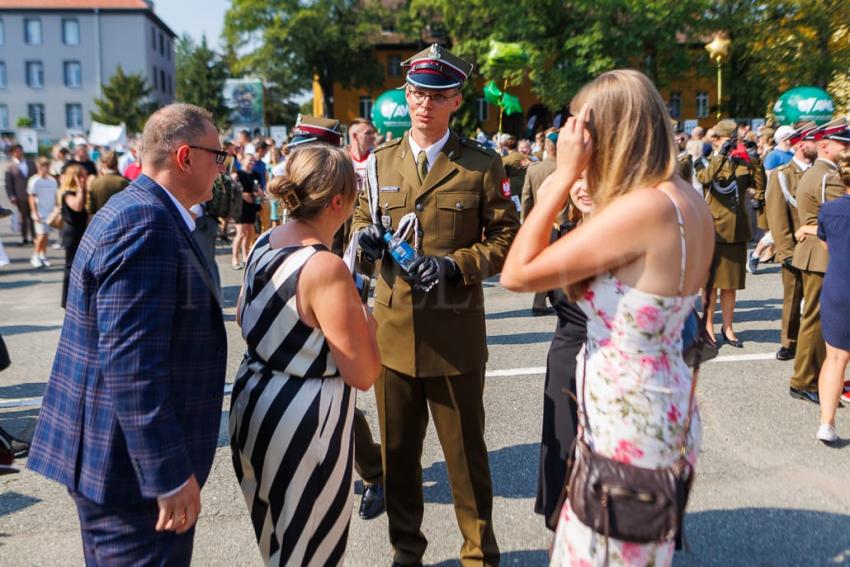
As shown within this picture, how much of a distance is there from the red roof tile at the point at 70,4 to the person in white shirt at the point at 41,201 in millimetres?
62072

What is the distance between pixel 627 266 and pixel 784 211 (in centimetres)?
515

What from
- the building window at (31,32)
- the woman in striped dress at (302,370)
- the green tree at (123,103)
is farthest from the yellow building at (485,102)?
the woman in striped dress at (302,370)

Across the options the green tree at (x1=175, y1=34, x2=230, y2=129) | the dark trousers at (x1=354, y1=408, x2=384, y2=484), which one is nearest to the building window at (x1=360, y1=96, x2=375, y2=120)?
the green tree at (x1=175, y1=34, x2=230, y2=129)

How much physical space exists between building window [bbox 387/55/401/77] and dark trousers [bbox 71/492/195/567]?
56035 mm

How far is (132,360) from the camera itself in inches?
74.3

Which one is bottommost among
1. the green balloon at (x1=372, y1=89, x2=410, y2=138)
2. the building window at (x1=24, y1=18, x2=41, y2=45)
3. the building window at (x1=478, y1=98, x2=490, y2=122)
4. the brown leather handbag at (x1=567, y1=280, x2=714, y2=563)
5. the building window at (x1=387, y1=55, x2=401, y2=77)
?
the brown leather handbag at (x1=567, y1=280, x2=714, y2=563)

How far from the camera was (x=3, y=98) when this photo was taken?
6844 cm

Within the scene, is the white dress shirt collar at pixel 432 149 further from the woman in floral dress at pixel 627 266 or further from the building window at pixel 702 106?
the building window at pixel 702 106

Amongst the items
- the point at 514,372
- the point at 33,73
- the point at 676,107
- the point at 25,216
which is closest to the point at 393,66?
the point at 676,107

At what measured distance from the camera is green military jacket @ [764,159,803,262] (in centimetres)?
634

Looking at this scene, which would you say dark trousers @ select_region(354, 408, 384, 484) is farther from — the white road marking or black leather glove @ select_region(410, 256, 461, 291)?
the white road marking

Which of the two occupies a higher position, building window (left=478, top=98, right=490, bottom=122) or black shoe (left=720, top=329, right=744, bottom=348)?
building window (left=478, top=98, right=490, bottom=122)

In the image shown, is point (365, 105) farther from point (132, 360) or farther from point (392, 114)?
point (132, 360)

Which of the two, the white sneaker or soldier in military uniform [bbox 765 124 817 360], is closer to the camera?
the white sneaker
